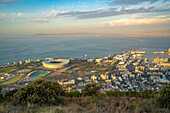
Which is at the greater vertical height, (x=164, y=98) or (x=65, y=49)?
(x=164, y=98)

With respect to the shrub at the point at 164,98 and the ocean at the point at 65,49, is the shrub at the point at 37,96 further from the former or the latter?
the ocean at the point at 65,49

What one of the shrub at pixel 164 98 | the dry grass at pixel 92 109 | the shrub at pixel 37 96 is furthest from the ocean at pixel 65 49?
the shrub at pixel 164 98

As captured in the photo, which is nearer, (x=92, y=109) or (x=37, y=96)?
(x=92, y=109)

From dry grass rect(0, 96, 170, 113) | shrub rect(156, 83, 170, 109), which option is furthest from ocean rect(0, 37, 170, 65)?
shrub rect(156, 83, 170, 109)

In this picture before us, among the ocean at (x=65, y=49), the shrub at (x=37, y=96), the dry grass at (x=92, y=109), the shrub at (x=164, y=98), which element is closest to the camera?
the dry grass at (x=92, y=109)

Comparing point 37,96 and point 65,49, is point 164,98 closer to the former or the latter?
point 37,96

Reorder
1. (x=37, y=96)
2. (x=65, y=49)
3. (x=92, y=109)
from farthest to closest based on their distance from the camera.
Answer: (x=65, y=49) < (x=37, y=96) < (x=92, y=109)

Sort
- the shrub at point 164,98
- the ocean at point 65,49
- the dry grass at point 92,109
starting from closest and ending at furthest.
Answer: the dry grass at point 92,109, the shrub at point 164,98, the ocean at point 65,49

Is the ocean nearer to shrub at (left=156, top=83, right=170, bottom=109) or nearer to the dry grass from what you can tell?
the dry grass

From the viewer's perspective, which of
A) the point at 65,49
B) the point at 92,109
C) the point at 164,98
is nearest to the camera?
the point at 92,109

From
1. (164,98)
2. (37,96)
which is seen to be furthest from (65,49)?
(164,98)

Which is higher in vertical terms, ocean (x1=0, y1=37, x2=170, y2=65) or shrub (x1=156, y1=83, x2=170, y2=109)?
shrub (x1=156, y1=83, x2=170, y2=109)
